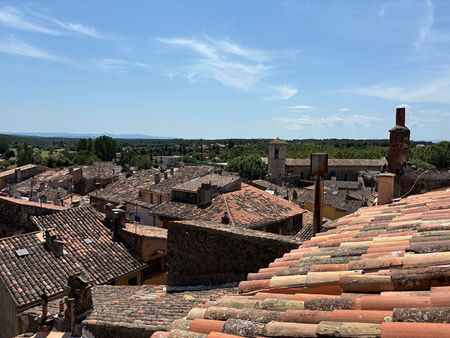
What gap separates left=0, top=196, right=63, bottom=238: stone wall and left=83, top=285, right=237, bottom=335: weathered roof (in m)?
8.96

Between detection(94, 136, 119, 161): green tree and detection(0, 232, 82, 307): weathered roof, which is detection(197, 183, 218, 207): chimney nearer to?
detection(0, 232, 82, 307): weathered roof

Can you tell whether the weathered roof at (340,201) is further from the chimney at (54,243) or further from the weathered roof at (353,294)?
the weathered roof at (353,294)

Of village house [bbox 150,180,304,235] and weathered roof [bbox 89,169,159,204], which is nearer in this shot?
village house [bbox 150,180,304,235]

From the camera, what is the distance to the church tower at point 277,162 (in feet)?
221

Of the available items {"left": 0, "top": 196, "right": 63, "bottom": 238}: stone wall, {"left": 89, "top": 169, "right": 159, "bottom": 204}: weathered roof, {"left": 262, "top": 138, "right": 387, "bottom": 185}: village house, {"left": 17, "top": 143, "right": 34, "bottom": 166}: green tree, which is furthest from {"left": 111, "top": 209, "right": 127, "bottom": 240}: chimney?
{"left": 17, "top": 143, "right": 34, "bottom": 166}: green tree

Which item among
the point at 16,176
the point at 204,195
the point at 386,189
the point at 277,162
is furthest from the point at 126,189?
the point at 277,162

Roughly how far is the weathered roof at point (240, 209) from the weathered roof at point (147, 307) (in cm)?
1186

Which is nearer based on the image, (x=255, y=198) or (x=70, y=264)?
(x=70, y=264)

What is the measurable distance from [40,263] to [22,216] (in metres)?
5.66

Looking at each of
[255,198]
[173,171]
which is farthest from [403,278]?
[173,171]

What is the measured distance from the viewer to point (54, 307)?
998 cm

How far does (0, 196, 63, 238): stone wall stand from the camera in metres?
16.6

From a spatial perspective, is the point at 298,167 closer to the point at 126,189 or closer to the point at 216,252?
the point at 126,189

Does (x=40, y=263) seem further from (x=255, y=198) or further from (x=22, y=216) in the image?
(x=255, y=198)
